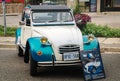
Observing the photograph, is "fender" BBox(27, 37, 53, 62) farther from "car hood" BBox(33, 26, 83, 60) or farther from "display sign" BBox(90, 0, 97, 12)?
"display sign" BBox(90, 0, 97, 12)

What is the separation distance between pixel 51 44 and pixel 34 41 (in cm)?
48

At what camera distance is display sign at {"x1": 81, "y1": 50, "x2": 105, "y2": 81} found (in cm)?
873

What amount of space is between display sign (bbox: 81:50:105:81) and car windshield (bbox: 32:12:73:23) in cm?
186

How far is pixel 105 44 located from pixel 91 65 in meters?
5.35

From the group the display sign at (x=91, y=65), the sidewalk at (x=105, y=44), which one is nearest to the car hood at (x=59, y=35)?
the display sign at (x=91, y=65)

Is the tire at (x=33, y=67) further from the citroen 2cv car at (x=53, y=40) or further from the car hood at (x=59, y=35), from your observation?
the car hood at (x=59, y=35)

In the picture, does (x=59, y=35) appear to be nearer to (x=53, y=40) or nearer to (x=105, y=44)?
(x=53, y=40)

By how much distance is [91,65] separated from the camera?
879cm

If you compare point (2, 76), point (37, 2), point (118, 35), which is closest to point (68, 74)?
point (2, 76)

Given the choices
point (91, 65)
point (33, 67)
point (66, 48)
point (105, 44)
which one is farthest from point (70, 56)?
point (105, 44)

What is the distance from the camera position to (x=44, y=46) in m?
9.06

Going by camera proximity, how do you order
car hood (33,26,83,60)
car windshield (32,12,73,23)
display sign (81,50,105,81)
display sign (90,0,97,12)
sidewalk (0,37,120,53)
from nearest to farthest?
display sign (81,50,105,81)
car hood (33,26,83,60)
car windshield (32,12,73,23)
sidewalk (0,37,120,53)
display sign (90,0,97,12)

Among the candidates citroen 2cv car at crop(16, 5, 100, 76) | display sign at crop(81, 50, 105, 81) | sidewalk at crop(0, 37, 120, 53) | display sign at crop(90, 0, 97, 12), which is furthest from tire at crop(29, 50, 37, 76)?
display sign at crop(90, 0, 97, 12)

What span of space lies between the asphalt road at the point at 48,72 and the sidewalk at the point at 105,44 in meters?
1.70
